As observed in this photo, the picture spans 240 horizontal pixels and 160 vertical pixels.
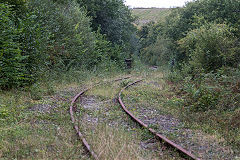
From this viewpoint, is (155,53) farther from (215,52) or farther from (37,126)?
(37,126)

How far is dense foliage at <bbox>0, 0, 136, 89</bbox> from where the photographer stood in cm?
970

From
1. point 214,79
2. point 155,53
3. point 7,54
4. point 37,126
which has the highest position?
point 7,54

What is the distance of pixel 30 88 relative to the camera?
10352mm

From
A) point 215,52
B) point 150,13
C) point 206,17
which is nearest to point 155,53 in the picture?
point 206,17

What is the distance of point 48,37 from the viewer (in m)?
12.3

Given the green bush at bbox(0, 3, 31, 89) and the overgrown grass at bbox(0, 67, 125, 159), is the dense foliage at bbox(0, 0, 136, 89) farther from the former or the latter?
the overgrown grass at bbox(0, 67, 125, 159)

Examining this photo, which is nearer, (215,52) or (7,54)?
(7,54)

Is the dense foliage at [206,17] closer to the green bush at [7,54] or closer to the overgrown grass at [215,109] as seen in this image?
the overgrown grass at [215,109]

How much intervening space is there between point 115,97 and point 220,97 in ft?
13.9

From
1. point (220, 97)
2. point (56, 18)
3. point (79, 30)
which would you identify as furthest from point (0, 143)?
point (79, 30)

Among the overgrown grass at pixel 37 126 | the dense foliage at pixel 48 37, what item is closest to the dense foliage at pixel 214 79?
the overgrown grass at pixel 37 126

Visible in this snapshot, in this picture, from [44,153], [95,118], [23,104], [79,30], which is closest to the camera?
[44,153]

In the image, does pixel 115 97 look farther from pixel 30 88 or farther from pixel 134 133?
pixel 134 133

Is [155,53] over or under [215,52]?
under
